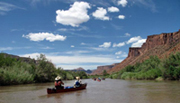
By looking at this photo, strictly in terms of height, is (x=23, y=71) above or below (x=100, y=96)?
above

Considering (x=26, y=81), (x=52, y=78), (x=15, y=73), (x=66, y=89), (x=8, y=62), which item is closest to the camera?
(x=66, y=89)

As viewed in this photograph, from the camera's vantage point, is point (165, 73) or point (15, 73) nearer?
point (15, 73)

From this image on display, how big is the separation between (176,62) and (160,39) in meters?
116

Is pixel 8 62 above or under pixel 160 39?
under

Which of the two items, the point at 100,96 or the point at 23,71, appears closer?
the point at 100,96

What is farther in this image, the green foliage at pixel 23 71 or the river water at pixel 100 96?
the green foliage at pixel 23 71

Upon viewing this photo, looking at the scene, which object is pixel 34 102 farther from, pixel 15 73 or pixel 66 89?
pixel 15 73

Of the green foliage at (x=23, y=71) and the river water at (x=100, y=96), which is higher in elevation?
the green foliage at (x=23, y=71)

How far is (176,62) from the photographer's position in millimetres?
48094

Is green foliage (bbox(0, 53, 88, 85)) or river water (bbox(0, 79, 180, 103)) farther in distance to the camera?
green foliage (bbox(0, 53, 88, 85))

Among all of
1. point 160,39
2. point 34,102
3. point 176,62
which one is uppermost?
point 160,39

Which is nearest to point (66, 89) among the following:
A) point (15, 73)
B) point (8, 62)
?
point (15, 73)

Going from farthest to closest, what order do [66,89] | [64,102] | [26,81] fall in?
[26,81], [66,89], [64,102]

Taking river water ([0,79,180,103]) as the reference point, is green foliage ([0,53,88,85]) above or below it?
above
